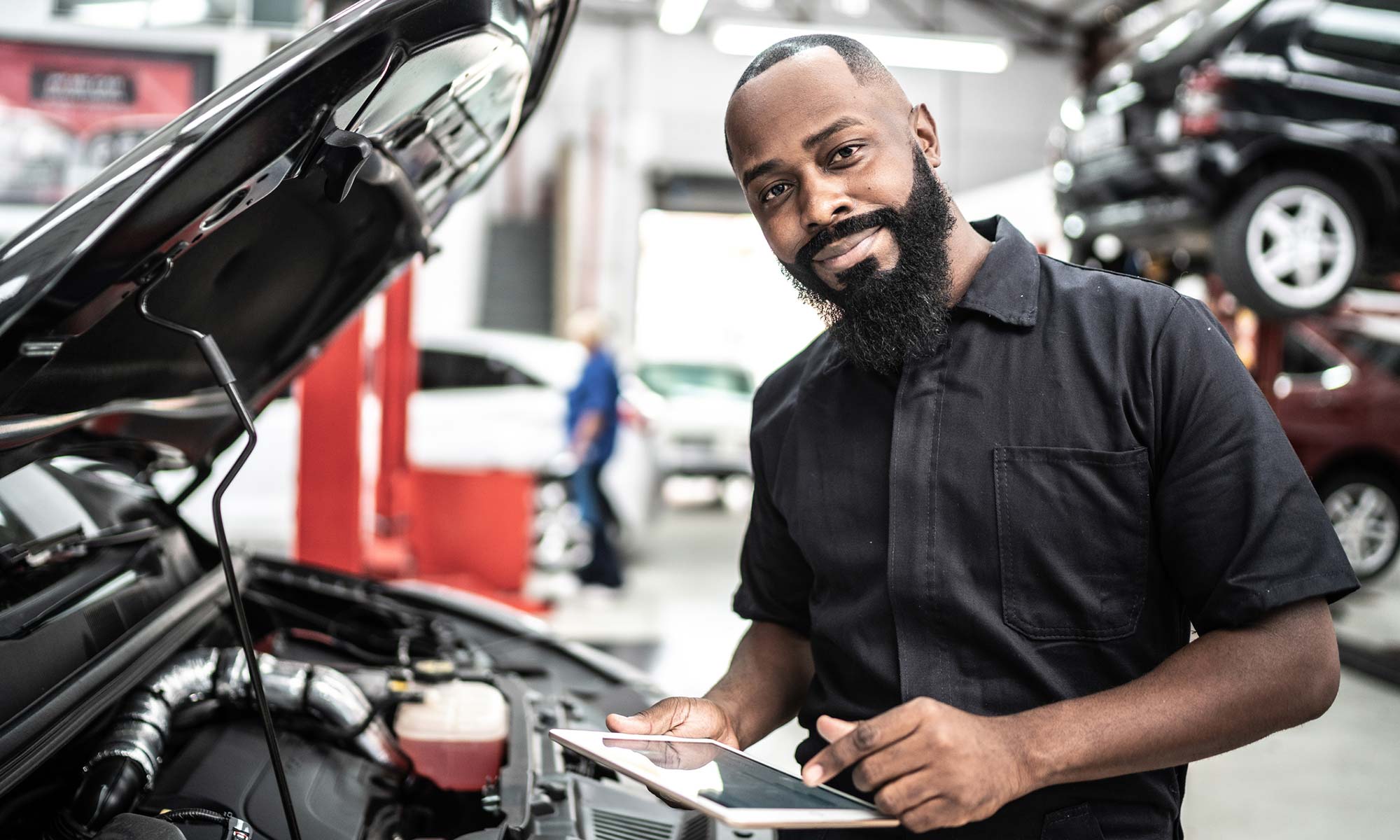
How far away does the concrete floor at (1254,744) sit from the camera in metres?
3.36

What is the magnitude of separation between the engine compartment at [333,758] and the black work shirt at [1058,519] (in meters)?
0.40

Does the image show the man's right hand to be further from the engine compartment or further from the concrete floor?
the concrete floor

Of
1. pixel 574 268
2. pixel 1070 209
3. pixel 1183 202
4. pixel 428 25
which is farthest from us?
pixel 574 268

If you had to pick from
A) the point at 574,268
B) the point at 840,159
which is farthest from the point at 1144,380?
the point at 574,268

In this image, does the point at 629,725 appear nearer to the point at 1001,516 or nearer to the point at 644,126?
the point at 1001,516

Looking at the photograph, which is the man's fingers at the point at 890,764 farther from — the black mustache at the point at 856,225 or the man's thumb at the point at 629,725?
the black mustache at the point at 856,225

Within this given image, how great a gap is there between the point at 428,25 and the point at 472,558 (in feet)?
16.3

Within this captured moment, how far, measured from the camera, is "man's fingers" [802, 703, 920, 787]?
86 centimetres

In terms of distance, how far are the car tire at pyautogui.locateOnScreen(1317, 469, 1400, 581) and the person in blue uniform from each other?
3825mm

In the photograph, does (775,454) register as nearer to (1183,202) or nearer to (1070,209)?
(1183,202)

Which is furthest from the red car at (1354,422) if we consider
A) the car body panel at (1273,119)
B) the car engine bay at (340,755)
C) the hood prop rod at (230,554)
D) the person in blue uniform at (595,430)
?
the hood prop rod at (230,554)

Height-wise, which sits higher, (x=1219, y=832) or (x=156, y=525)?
(x=156, y=525)

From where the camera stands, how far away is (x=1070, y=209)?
5.50m

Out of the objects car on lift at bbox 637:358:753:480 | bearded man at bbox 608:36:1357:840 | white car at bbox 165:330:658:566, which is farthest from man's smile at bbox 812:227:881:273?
car on lift at bbox 637:358:753:480
